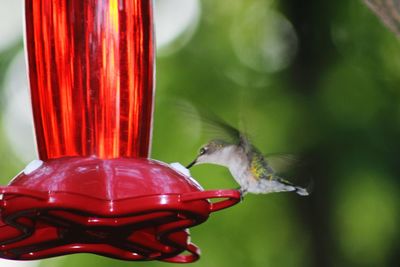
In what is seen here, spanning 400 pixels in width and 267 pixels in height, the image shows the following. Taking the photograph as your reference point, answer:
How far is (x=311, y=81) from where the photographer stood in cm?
685

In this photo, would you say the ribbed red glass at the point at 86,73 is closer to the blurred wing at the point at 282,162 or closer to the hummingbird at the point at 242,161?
the hummingbird at the point at 242,161

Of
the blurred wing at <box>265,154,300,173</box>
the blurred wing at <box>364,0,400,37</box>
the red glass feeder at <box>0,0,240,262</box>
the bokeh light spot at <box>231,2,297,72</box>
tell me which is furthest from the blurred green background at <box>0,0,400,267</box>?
the red glass feeder at <box>0,0,240,262</box>

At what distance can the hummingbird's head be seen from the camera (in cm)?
376

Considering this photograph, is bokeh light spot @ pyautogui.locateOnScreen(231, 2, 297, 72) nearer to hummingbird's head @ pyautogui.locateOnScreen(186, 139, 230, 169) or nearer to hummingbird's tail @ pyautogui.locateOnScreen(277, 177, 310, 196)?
hummingbird's tail @ pyautogui.locateOnScreen(277, 177, 310, 196)

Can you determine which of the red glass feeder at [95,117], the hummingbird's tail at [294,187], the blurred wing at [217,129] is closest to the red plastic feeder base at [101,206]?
the red glass feeder at [95,117]

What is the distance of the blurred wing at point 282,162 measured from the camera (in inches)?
153

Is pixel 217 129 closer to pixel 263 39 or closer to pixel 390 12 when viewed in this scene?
pixel 390 12

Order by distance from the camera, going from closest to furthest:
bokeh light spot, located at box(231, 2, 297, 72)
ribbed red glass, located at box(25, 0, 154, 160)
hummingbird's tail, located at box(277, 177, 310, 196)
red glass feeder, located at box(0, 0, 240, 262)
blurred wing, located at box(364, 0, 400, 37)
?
red glass feeder, located at box(0, 0, 240, 262) → ribbed red glass, located at box(25, 0, 154, 160) → blurred wing, located at box(364, 0, 400, 37) → hummingbird's tail, located at box(277, 177, 310, 196) → bokeh light spot, located at box(231, 2, 297, 72)

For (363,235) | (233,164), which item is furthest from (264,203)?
(233,164)

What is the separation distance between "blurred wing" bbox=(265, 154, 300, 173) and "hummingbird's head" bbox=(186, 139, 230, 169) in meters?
0.24

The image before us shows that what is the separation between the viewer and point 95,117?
2.67m

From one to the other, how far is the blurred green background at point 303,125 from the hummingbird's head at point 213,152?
2.68 m

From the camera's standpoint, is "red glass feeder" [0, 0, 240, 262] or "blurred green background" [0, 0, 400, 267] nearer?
"red glass feeder" [0, 0, 240, 262]

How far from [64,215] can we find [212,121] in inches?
59.2
